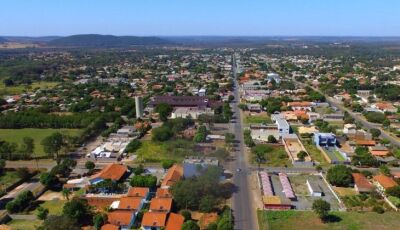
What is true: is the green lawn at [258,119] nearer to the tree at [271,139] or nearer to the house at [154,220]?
the tree at [271,139]

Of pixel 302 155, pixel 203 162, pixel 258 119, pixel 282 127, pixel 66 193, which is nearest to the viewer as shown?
pixel 66 193

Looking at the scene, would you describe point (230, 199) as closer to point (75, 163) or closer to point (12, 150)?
point (75, 163)

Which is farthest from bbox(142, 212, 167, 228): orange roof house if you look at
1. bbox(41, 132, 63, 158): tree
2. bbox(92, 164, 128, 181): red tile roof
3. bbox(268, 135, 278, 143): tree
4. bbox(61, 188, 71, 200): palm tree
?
bbox(268, 135, 278, 143): tree

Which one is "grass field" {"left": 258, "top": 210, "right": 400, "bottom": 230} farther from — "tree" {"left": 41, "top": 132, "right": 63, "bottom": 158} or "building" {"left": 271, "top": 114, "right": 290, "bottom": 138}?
"tree" {"left": 41, "top": 132, "right": 63, "bottom": 158}

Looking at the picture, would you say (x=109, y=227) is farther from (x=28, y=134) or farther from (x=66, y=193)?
(x=28, y=134)

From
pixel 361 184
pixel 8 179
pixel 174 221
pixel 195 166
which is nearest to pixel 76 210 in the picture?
pixel 174 221

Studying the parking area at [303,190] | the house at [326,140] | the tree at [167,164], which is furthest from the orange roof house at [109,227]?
the house at [326,140]
